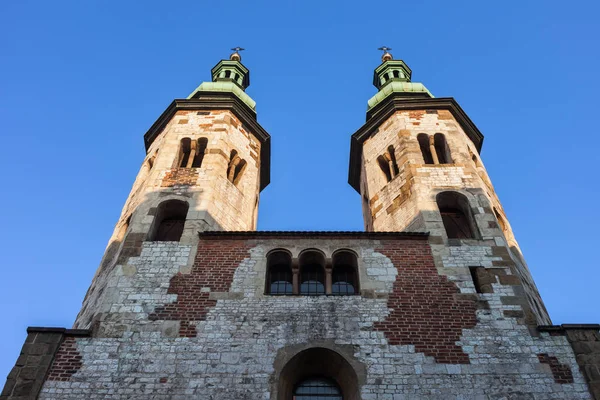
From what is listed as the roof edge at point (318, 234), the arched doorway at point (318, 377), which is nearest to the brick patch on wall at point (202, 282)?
the roof edge at point (318, 234)

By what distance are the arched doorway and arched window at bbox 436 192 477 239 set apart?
6128mm

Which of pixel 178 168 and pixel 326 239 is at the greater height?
pixel 178 168

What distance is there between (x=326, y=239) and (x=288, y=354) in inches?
156

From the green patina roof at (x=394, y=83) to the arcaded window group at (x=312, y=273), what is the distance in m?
10.0

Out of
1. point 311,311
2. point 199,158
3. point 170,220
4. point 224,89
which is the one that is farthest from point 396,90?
point 311,311

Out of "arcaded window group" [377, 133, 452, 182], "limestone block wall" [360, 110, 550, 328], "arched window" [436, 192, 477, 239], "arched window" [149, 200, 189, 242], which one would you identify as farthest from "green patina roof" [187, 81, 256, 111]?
"arched window" [436, 192, 477, 239]

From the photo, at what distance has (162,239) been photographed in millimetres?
16000

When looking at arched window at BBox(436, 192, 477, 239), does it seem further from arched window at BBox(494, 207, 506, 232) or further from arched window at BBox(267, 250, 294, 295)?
arched window at BBox(267, 250, 294, 295)

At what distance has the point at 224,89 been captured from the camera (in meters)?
23.7

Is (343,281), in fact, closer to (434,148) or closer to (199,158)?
(434,148)

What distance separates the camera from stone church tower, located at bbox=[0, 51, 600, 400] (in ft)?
35.9

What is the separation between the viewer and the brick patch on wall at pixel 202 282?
12.4 metres

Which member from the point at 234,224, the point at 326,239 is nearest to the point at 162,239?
the point at 234,224

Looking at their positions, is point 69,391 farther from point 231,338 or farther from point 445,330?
point 445,330
